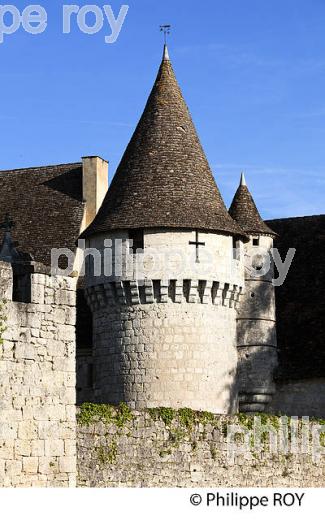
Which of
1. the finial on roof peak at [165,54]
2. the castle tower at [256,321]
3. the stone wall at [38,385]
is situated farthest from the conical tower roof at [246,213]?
the stone wall at [38,385]

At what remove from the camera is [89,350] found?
39.9 m

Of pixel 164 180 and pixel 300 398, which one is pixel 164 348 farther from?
pixel 300 398

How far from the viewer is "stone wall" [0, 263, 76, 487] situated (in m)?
20.4

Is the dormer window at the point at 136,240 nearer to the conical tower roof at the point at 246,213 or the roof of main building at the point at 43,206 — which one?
the conical tower roof at the point at 246,213

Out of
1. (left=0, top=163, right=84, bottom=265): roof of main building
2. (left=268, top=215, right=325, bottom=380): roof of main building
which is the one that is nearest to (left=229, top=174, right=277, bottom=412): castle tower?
(left=268, top=215, right=325, bottom=380): roof of main building

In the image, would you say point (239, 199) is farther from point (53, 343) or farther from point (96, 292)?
point (53, 343)

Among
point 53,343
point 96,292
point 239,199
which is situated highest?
point 239,199

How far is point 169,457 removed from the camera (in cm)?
2733

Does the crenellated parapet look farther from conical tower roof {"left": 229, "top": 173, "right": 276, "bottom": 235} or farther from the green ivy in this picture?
the green ivy

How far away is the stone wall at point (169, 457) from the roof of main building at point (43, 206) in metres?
13.8

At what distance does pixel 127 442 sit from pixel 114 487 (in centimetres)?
108

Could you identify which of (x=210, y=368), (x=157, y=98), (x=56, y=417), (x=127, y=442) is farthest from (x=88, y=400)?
(x=56, y=417)

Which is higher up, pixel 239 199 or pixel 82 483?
pixel 239 199

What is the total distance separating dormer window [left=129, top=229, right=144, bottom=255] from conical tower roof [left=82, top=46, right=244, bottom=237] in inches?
11.3
